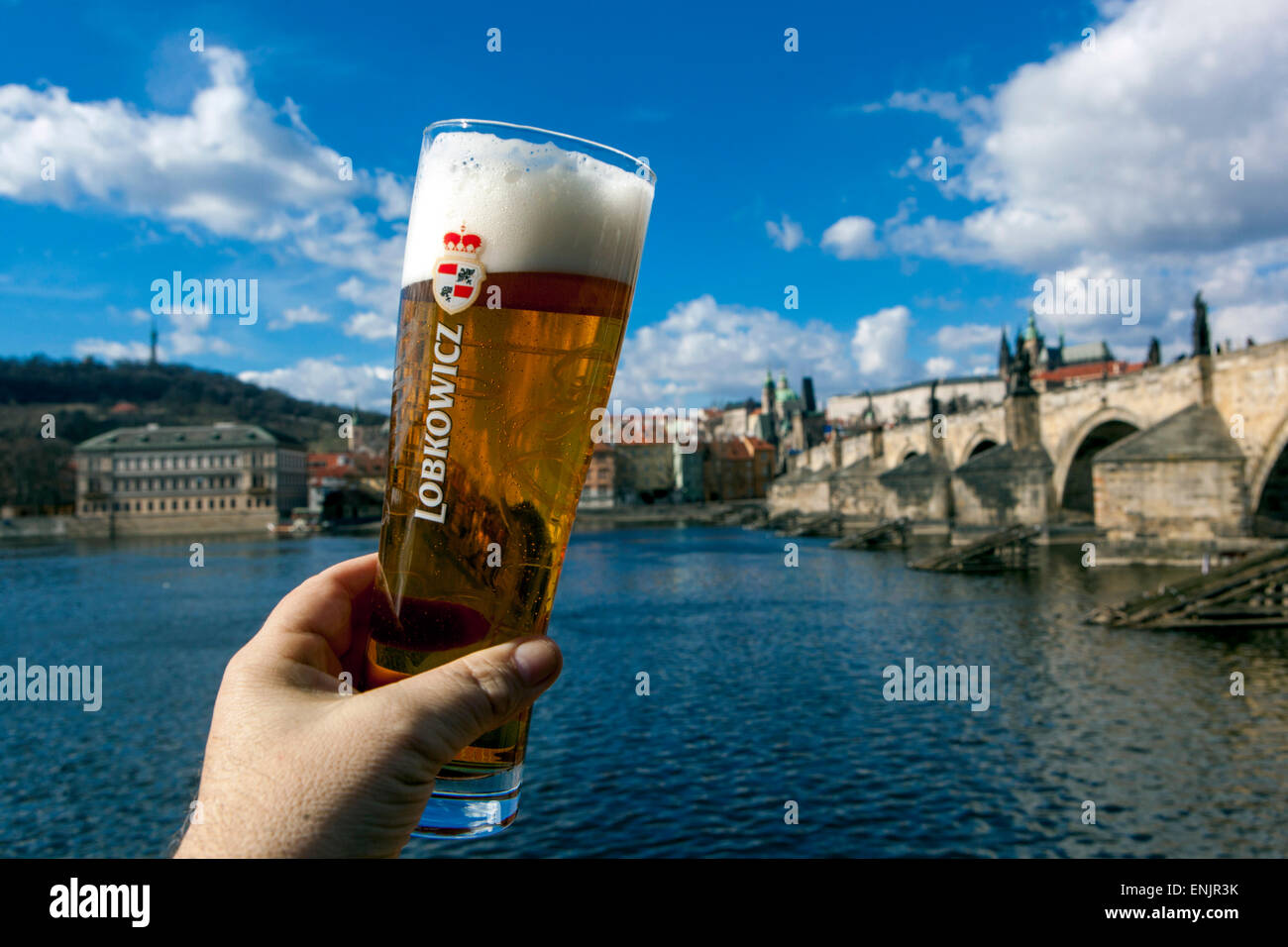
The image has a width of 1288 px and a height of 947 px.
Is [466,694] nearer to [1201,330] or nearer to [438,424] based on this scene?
[438,424]

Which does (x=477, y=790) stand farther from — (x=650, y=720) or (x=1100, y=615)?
(x=1100, y=615)

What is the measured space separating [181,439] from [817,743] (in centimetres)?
9426

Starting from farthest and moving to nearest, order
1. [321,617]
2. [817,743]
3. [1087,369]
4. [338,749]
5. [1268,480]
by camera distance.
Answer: [1087,369], [1268,480], [817,743], [321,617], [338,749]

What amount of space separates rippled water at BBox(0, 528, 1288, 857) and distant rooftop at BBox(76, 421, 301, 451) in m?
73.8

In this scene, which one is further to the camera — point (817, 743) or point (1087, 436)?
point (1087, 436)

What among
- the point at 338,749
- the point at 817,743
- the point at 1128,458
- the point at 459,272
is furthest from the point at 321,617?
the point at 1128,458

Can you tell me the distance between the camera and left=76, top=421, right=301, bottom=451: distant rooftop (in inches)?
3410

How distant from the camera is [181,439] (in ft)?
292

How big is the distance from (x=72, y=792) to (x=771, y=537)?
47.8 m

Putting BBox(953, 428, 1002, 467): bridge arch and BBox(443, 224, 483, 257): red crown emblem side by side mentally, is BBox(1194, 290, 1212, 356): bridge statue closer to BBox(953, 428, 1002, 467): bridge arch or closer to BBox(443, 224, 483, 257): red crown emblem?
BBox(953, 428, 1002, 467): bridge arch

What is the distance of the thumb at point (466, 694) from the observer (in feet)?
3.67

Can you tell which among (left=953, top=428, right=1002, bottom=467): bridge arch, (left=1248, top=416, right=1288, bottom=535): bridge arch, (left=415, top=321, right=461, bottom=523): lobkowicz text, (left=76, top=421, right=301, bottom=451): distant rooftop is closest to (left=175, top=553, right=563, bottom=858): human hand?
(left=415, top=321, right=461, bottom=523): lobkowicz text

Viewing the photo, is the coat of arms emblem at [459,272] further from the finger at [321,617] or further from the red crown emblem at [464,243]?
the finger at [321,617]
